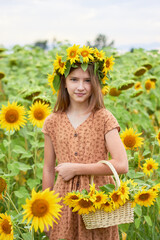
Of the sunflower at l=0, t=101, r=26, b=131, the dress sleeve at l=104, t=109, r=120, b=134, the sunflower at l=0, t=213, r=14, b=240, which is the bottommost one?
the sunflower at l=0, t=213, r=14, b=240

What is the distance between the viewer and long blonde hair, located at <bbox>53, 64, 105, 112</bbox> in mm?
1650

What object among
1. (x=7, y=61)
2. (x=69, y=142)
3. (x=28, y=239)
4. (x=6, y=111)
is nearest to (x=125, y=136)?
(x=69, y=142)

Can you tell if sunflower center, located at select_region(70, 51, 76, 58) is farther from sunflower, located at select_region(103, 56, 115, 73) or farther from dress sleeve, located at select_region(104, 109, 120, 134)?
dress sleeve, located at select_region(104, 109, 120, 134)

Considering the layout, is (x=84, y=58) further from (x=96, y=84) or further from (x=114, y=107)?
(x=114, y=107)

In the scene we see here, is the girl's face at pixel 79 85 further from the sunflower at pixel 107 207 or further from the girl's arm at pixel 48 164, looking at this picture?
the sunflower at pixel 107 207

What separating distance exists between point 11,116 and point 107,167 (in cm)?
66

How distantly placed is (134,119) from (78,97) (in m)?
1.45

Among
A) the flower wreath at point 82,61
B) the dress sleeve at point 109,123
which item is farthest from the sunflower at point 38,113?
the dress sleeve at point 109,123

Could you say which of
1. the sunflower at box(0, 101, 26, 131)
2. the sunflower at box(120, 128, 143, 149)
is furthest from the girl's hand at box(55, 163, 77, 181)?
the sunflower at box(120, 128, 143, 149)

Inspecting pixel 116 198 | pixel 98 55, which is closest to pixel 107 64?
pixel 98 55

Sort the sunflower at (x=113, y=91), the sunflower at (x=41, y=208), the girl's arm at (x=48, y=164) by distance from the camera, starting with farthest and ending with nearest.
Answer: the sunflower at (x=113, y=91) → the girl's arm at (x=48, y=164) → the sunflower at (x=41, y=208)

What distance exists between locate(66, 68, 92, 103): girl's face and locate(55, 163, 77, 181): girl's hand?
0.28 meters

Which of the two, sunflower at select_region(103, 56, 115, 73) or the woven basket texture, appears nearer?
the woven basket texture

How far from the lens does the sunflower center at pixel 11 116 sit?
1.95 metres
